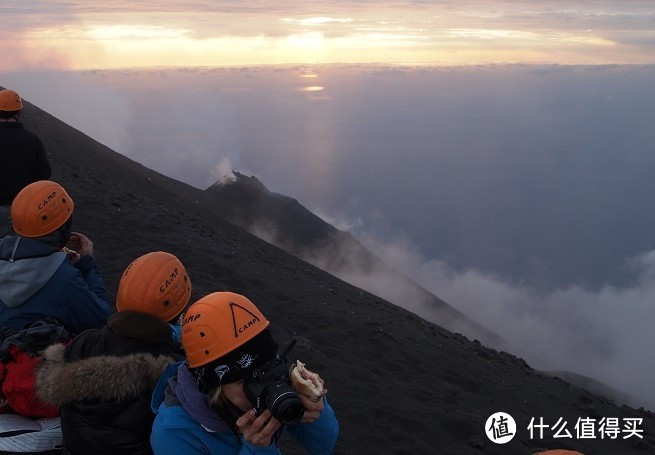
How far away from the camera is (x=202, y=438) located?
9.37ft

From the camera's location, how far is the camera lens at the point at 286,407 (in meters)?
2.53

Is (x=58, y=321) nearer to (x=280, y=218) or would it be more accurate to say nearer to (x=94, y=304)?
(x=94, y=304)

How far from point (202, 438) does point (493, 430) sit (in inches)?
272

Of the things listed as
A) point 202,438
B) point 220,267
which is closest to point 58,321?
point 202,438

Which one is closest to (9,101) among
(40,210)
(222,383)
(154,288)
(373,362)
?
(40,210)

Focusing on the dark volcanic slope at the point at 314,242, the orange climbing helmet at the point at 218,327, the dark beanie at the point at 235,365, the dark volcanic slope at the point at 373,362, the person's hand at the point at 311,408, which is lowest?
the dark volcanic slope at the point at 314,242

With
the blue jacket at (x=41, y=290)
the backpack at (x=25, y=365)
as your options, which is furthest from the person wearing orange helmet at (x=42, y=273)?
the backpack at (x=25, y=365)

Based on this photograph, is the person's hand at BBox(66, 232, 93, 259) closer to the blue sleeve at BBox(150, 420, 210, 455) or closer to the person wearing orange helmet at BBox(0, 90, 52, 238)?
the person wearing orange helmet at BBox(0, 90, 52, 238)

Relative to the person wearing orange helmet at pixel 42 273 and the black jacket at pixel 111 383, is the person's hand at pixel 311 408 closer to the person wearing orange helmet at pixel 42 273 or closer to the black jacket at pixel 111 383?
the black jacket at pixel 111 383

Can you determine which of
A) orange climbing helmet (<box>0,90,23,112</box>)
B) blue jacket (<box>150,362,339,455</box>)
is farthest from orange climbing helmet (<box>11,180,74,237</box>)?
orange climbing helmet (<box>0,90,23,112</box>)

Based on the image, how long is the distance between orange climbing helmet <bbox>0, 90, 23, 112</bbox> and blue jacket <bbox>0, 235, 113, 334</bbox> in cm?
321

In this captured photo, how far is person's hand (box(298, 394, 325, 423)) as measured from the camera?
275 cm

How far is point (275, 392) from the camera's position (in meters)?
2.58

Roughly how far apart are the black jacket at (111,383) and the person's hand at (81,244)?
5.34 feet
